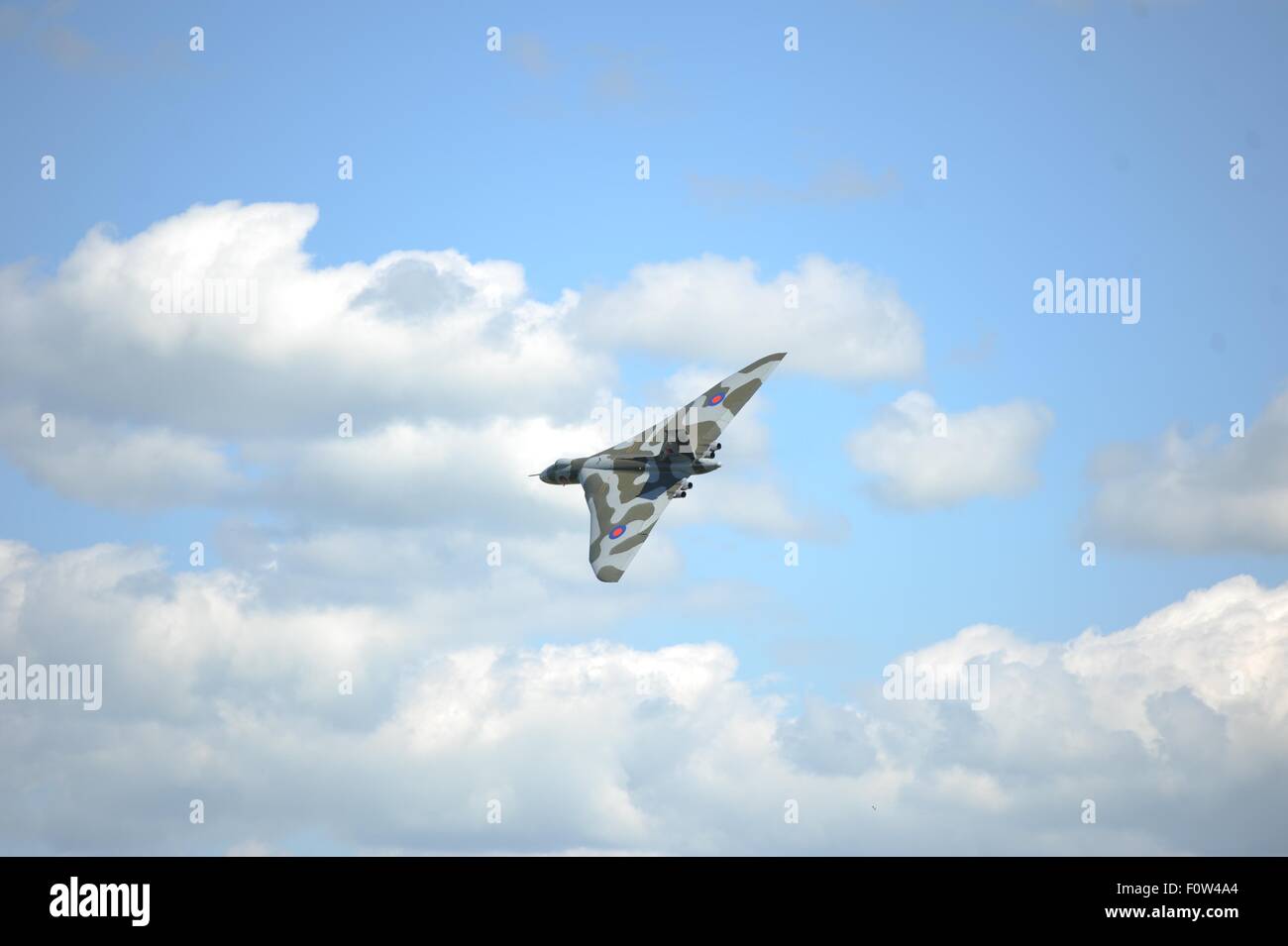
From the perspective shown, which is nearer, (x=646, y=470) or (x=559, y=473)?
(x=646, y=470)

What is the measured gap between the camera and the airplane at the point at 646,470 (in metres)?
119

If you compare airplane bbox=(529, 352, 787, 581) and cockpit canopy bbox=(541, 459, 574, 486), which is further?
cockpit canopy bbox=(541, 459, 574, 486)

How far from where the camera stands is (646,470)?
408 feet

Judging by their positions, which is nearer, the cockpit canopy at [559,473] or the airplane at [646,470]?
the airplane at [646,470]

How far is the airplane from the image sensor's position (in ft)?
389
